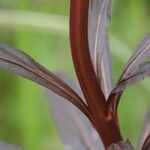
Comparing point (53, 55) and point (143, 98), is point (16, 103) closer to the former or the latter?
point (53, 55)

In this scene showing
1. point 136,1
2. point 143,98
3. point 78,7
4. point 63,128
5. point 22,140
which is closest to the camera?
point 78,7

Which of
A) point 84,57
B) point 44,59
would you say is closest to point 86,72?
point 84,57

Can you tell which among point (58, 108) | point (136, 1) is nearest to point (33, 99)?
point (136, 1)

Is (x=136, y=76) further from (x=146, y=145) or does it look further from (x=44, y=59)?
(x=44, y=59)

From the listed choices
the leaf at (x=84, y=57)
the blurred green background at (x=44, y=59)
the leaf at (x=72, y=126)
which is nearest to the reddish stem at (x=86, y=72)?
the leaf at (x=84, y=57)

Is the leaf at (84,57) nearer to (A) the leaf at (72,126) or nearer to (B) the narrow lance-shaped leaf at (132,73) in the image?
(B) the narrow lance-shaped leaf at (132,73)

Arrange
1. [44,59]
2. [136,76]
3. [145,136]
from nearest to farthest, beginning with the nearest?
[136,76], [145,136], [44,59]

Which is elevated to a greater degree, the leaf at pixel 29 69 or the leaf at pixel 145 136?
the leaf at pixel 29 69
